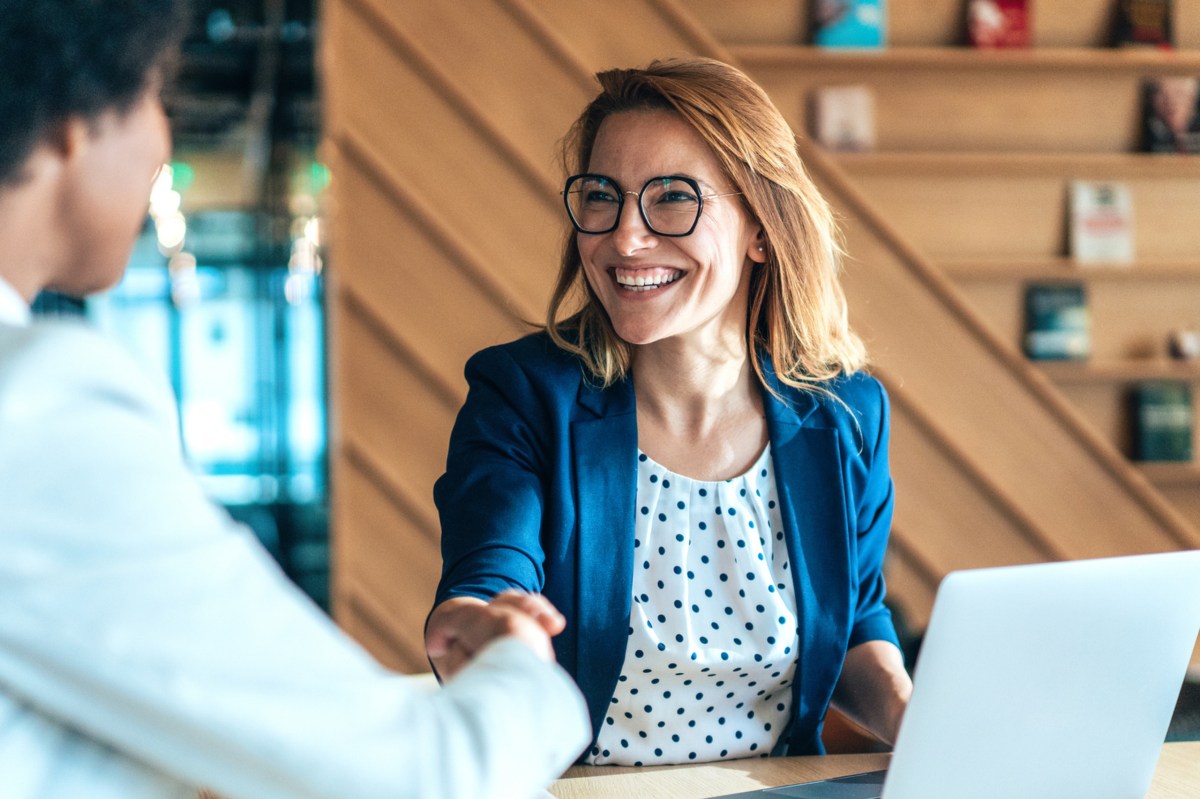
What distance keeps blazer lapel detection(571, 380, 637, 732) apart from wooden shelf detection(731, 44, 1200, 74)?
7.66 ft

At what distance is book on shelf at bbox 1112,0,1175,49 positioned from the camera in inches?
150

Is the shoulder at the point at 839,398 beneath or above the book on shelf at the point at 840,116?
beneath

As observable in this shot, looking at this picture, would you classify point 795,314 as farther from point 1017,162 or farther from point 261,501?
point 261,501

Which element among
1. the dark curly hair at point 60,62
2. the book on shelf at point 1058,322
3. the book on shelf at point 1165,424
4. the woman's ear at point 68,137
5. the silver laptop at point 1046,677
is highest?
the dark curly hair at point 60,62

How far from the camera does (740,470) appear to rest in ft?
5.60

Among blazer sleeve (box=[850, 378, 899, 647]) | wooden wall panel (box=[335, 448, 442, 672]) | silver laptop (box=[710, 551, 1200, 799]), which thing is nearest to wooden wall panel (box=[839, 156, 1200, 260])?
wooden wall panel (box=[335, 448, 442, 672])

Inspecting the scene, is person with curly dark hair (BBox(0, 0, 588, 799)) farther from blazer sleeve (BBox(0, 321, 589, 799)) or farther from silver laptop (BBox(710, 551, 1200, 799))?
silver laptop (BBox(710, 551, 1200, 799))

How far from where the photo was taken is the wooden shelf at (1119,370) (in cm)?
379

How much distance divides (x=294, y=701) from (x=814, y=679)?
106 centimetres

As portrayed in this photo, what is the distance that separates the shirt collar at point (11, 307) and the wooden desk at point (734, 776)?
2.54 ft

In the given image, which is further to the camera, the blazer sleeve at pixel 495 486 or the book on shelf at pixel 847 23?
the book on shelf at pixel 847 23

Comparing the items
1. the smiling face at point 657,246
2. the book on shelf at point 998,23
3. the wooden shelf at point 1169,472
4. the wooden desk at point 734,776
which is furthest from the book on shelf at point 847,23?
the wooden desk at point 734,776

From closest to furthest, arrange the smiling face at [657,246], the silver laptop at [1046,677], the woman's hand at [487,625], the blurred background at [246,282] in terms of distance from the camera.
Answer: the woman's hand at [487,625] → the silver laptop at [1046,677] → the smiling face at [657,246] → the blurred background at [246,282]

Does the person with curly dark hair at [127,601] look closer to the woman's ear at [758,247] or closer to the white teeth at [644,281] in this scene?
the white teeth at [644,281]
